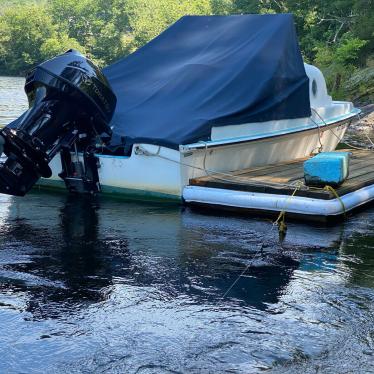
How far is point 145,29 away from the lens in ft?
324

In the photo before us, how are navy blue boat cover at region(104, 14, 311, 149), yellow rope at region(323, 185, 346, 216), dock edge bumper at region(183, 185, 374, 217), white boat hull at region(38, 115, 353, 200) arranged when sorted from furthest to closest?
navy blue boat cover at region(104, 14, 311, 149) → white boat hull at region(38, 115, 353, 200) → yellow rope at region(323, 185, 346, 216) → dock edge bumper at region(183, 185, 374, 217)

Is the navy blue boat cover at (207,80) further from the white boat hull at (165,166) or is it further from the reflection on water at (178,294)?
the reflection on water at (178,294)

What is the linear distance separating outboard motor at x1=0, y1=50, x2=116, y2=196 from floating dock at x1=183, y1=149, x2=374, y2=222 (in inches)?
63.4

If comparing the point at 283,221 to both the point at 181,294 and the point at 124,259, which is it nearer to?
the point at 124,259

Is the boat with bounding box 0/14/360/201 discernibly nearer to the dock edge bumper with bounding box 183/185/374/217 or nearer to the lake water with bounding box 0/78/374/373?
the dock edge bumper with bounding box 183/185/374/217

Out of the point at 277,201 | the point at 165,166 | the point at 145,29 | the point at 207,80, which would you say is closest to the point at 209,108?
the point at 207,80

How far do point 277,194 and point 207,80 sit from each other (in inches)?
96.4

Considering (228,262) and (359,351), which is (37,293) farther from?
(359,351)

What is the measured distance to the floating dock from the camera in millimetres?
8469

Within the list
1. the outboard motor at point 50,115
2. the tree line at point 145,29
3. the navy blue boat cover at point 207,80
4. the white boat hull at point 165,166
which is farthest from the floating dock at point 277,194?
the tree line at point 145,29

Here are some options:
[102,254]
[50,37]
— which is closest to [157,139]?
[102,254]

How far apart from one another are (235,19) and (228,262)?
5840 mm

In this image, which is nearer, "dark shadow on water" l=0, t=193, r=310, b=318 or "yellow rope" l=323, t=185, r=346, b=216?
"dark shadow on water" l=0, t=193, r=310, b=318

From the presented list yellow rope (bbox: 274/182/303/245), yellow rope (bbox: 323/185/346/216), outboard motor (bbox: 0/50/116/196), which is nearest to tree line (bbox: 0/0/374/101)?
yellow rope (bbox: 323/185/346/216)
